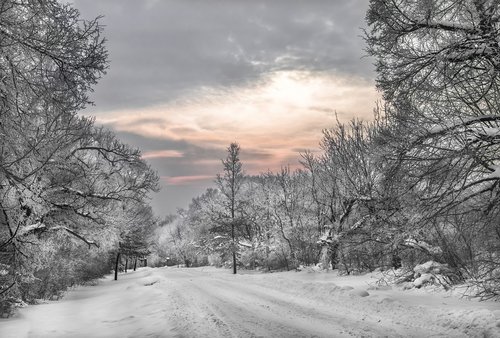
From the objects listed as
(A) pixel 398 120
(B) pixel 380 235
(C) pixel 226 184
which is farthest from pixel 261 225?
(A) pixel 398 120

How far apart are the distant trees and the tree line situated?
592 cm

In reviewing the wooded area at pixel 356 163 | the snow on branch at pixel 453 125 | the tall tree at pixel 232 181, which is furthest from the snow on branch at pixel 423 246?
the tall tree at pixel 232 181

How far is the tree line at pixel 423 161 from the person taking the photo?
271 inches

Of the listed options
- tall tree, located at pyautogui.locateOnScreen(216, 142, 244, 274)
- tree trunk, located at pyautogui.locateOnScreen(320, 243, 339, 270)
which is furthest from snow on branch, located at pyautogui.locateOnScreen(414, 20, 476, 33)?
tall tree, located at pyautogui.locateOnScreen(216, 142, 244, 274)

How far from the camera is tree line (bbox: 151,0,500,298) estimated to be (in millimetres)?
6891

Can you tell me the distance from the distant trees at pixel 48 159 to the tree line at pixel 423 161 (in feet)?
19.4

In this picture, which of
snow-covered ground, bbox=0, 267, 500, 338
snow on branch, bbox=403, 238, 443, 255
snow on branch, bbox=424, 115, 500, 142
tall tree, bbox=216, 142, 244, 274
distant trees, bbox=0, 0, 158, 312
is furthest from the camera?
tall tree, bbox=216, 142, 244, 274

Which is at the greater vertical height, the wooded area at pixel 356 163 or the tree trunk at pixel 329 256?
the wooded area at pixel 356 163

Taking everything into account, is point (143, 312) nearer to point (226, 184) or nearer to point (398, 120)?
point (398, 120)

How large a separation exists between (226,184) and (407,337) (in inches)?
1123

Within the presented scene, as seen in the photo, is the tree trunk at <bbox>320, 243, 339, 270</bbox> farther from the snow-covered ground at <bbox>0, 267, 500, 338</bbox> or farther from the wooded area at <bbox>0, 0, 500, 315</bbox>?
the snow-covered ground at <bbox>0, 267, 500, 338</bbox>

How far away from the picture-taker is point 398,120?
831cm

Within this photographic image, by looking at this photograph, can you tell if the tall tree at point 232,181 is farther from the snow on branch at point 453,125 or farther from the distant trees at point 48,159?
the snow on branch at point 453,125

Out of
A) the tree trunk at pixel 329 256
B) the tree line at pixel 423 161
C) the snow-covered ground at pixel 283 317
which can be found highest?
the tree line at pixel 423 161
